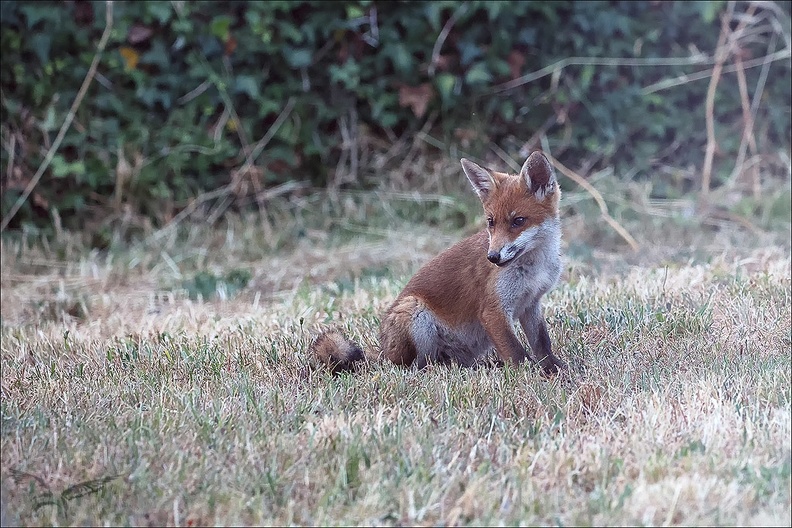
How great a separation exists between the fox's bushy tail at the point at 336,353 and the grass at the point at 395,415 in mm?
118

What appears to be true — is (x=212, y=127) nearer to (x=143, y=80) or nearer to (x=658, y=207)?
(x=143, y=80)

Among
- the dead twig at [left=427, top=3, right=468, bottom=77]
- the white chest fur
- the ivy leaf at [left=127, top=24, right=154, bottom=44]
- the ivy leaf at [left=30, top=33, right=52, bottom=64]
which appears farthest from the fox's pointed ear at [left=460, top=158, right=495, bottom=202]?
the ivy leaf at [left=30, top=33, right=52, bottom=64]

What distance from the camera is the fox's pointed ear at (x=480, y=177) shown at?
510cm

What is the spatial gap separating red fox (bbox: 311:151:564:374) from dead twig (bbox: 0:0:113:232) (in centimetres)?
501

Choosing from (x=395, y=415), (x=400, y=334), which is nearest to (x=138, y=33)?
(x=400, y=334)

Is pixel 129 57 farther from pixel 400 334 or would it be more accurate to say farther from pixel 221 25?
pixel 400 334

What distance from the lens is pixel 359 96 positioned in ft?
31.8

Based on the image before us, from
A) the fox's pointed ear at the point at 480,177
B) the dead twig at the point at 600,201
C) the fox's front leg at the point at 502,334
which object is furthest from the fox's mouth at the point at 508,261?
the dead twig at the point at 600,201

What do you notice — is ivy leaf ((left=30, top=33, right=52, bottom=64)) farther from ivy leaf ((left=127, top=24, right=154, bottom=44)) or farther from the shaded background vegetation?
ivy leaf ((left=127, top=24, right=154, bottom=44))

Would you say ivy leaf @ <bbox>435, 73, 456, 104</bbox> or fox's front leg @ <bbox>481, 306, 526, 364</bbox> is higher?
ivy leaf @ <bbox>435, 73, 456, 104</bbox>

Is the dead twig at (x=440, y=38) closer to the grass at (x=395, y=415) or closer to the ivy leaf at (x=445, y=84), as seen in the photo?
the ivy leaf at (x=445, y=84)

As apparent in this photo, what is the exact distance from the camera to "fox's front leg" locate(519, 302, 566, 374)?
16.2 feet

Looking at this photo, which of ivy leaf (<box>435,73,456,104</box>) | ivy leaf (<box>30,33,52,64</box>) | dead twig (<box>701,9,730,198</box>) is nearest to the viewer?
ivy leaf (<box>30,33,52,64</box>)

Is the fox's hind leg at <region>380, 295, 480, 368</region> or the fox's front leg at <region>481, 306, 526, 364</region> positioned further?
the fox's hind leg at <region>380, 295, 480, 368</region>
